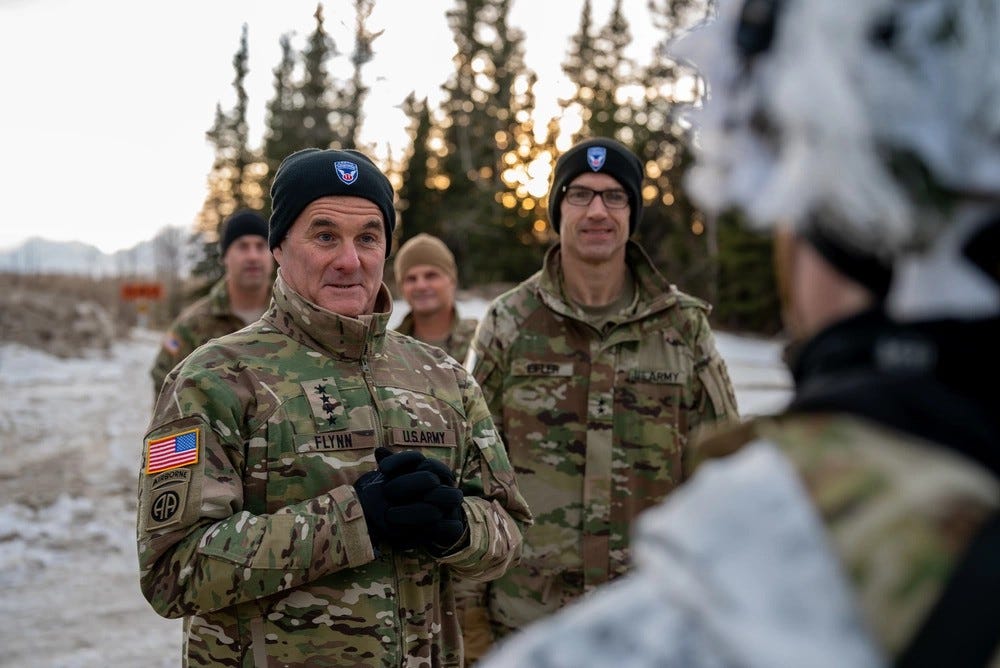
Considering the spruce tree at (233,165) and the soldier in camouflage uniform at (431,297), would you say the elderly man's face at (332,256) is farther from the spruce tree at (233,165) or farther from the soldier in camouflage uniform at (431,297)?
the spruce tree at (233,165)

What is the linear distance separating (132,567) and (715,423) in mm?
5009

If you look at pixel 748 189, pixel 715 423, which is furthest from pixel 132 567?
pixel 748 189

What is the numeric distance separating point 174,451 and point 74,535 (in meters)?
6.04

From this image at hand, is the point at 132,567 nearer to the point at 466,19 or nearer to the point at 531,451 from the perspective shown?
the point at 531,451

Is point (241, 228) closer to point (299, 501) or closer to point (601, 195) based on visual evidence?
point (601, 195)

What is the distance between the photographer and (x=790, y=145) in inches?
39.6

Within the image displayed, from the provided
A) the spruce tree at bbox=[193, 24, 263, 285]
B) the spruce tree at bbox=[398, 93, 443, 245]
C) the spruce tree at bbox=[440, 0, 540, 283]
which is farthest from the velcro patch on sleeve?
the spruce tree at bbox=[193, 24, 263, 285]

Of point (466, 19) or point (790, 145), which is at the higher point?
point (466, 19)

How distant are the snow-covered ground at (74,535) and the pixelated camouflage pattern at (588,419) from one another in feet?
4.18

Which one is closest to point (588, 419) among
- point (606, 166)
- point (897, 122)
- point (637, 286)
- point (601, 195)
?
point (637, 286)

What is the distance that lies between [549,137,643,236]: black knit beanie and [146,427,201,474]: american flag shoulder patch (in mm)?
2399

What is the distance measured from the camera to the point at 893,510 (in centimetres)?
83

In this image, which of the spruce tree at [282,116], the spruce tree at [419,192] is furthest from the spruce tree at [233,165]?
the spruce tree at [419,192]

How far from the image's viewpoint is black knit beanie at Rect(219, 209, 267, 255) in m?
5.97
